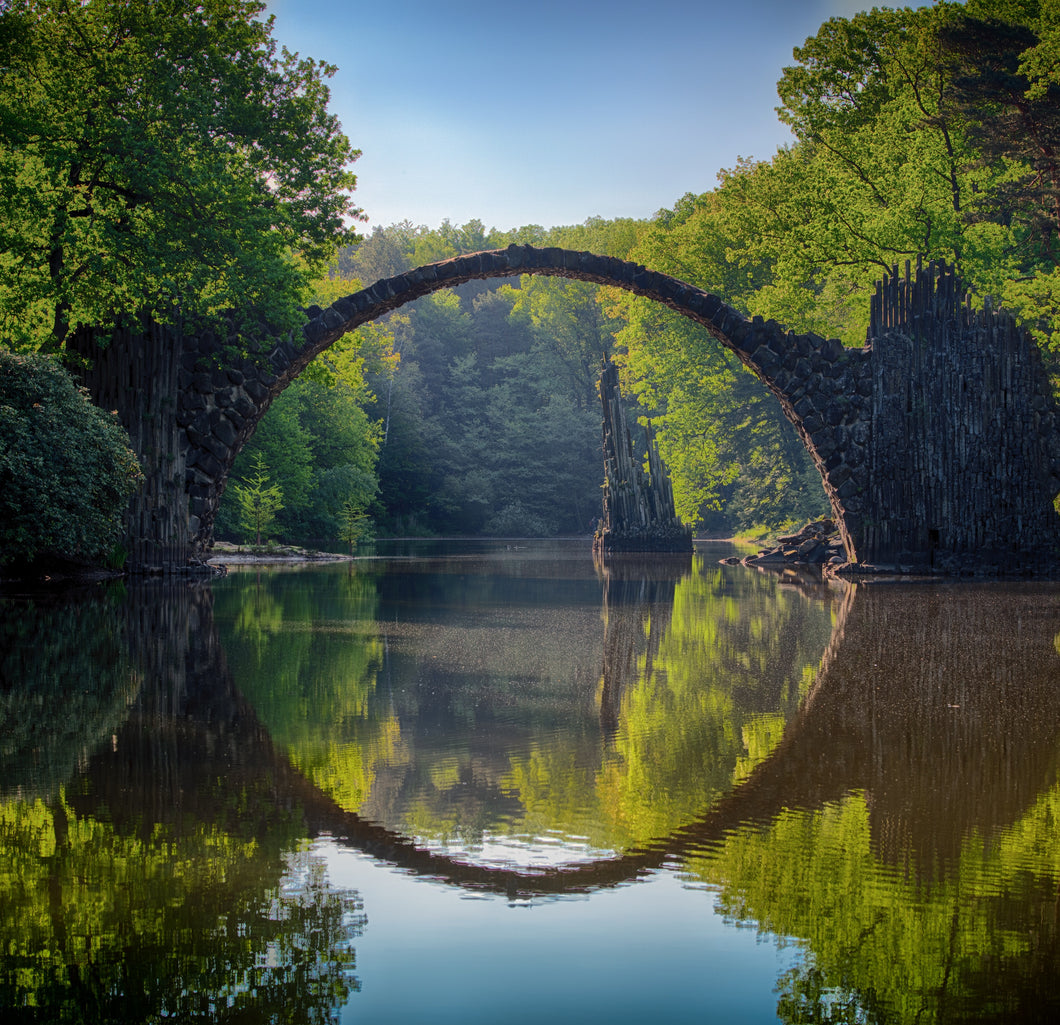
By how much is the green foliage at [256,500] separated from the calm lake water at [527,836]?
64.3 feet

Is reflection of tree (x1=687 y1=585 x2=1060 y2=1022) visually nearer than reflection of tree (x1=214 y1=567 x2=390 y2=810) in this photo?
Yes

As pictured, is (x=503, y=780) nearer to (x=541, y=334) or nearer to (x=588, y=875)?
(x=588, y=875)

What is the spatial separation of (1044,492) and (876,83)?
1622 cm

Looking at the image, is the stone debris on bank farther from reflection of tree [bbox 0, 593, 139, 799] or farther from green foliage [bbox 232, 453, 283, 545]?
reflection of tree [bbox 0, 593, 139, 799]

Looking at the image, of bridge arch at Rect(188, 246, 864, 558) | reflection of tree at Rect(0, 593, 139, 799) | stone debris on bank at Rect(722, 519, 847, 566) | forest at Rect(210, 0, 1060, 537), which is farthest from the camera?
stone debris on bank at Rect(722, 519, 847, 566)

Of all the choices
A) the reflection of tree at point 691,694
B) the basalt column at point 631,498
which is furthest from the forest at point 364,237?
the reflection of tree at point 691,694

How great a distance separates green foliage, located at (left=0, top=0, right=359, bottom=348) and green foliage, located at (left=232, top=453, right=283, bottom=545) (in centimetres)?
1057

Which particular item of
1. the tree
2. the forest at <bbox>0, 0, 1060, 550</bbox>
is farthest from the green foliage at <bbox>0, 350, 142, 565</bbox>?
the tree

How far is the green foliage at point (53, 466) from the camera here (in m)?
13.4

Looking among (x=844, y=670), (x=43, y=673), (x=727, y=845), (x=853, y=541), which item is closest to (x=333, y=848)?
(x=727, y=845)

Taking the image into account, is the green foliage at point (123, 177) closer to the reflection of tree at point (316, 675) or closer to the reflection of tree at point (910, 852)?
the reflection of tree at point (316, 675)

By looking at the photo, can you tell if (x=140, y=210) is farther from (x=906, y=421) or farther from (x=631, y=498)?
(x=631, y=498)

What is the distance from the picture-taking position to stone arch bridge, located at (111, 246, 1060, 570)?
17.8m

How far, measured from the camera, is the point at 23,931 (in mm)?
2928
